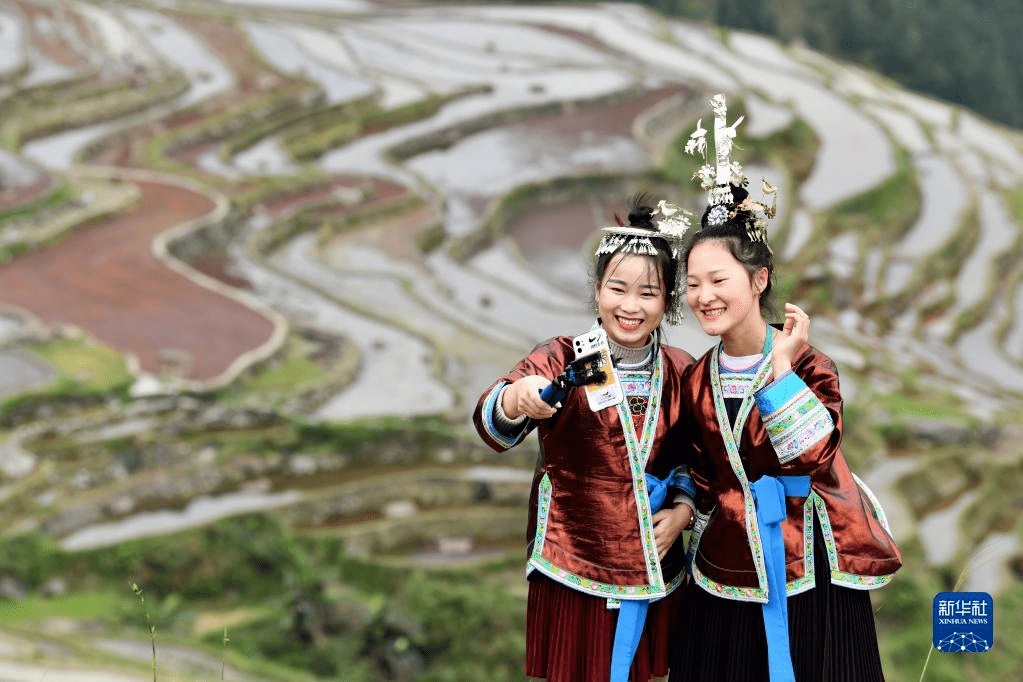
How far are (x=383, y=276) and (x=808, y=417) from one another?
1611 cm

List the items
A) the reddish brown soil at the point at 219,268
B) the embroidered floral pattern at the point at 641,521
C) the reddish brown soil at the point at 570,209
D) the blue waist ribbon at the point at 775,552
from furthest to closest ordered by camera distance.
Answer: the reddish brown soil at the point at 570,209 → the reddish brown soil at the point at 219,268 → the embroidered floral pattern at the point at 641,521 → the blue waist ribbon at the point at 775,552

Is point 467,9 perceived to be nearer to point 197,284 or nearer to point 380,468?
point 197,284

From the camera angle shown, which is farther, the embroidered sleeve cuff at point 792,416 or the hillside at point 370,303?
the hillside at point 370,303

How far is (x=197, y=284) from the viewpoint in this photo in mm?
16734

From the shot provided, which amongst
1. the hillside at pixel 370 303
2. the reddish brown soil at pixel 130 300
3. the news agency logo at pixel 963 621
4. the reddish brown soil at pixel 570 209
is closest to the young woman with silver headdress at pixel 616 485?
the news agency logo at pixel 963 621

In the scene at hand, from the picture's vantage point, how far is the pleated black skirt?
11.8ft

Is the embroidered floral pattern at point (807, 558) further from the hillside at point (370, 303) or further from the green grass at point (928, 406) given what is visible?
the green grass at point (928, 406)

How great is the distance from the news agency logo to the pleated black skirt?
393 mm

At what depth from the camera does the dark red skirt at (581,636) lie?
3.68 meters

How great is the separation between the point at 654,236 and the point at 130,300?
1334cm

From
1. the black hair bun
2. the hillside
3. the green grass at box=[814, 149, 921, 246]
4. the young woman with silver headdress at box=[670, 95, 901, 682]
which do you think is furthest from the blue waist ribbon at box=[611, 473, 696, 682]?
the green grass at box=[814, 149, 921, 246]

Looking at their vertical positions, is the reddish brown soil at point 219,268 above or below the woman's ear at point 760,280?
above

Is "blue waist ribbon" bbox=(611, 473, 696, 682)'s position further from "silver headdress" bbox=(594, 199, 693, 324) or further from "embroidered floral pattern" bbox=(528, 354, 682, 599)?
"silver headdress" bbox=(594, 199, 693, 324)

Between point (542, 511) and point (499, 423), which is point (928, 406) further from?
point (499, 423)
